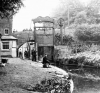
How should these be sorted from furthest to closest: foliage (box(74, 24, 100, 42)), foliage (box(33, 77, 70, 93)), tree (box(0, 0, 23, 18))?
foliage (box(74, 24, 100, 42)), tree (box(0, 0, 23, 18)), foliage (box(33, 77, 70, 93))

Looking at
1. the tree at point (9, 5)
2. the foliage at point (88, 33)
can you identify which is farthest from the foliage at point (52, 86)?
the foliage at point (88, 33)

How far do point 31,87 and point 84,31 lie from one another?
112 ft

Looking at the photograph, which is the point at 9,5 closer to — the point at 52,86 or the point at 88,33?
the point at 52,86

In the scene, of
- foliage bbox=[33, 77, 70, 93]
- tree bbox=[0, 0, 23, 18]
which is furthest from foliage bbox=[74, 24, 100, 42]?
foliage bbox=[33, 77, 70, 93]

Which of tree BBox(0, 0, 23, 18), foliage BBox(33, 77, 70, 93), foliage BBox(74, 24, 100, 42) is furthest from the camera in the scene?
foliage BBox(74, 24, 100, 42)

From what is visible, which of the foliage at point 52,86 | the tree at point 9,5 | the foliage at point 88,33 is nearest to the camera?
the foliage at point 52,86

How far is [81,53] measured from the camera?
3497cm

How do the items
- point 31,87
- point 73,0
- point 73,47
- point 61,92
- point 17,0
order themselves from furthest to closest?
1. point 73,0
2. point 73,47
3. point 17,0
4. point 61,92
5. point 31,87

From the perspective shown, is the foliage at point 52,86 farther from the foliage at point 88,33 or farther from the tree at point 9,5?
the foliage at point 88,33

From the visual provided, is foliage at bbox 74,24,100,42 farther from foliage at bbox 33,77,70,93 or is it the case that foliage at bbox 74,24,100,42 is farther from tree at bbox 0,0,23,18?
foliage at bbox 33,77,70,93

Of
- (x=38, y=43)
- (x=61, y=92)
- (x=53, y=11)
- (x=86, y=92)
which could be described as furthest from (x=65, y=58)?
(x=53, y=11)

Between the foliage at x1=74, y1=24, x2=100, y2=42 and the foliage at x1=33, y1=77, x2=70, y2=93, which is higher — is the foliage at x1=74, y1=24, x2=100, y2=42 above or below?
above

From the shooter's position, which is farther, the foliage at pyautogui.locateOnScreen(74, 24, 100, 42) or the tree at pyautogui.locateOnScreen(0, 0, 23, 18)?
the foliage at pyautogui.locateOnScreen(74, 24, 100, 42)

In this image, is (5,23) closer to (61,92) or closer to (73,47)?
(73,47)
